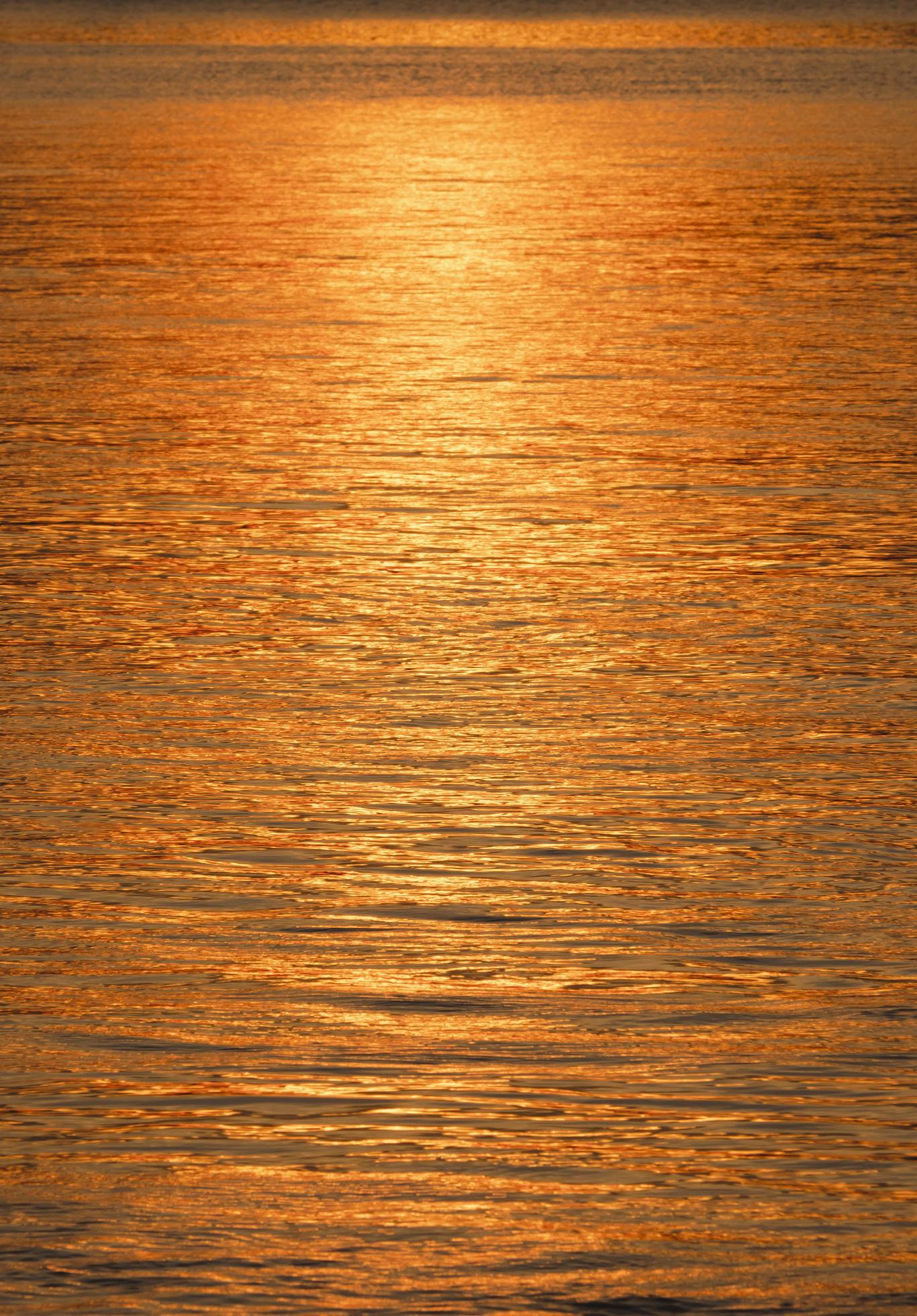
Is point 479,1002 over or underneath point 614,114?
underneath

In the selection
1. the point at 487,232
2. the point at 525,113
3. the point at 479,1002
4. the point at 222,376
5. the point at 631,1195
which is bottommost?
the point at 631,1195

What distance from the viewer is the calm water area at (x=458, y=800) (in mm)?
3098

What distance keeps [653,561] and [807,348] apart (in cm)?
385

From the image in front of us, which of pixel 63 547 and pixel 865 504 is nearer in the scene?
pixel 63 547

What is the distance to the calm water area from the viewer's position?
10.2ft

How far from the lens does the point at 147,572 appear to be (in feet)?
21.1

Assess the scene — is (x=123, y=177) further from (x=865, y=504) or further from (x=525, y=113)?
(x=865, y=504)

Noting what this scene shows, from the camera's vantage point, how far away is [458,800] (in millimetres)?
4590

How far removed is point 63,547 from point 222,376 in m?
2.95

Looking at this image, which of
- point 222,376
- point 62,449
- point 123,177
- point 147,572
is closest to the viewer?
point 147,572

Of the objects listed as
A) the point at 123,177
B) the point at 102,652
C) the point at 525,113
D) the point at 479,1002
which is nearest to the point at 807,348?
the point at 102,652

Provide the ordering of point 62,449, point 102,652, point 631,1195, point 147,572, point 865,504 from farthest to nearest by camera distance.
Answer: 1. point 62,449
2. point 865,504
3. point 147,572
4. point 102,652
5. point 631,1195

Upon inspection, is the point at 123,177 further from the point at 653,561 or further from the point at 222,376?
the point at 653,561

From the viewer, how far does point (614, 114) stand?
79.0 ft
